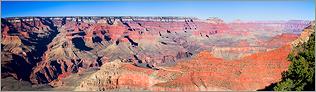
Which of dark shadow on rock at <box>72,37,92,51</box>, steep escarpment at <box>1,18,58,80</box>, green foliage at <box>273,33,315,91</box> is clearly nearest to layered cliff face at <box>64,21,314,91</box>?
green foliage at <box>273,33,315,91</box>

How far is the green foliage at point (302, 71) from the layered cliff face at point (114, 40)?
43567 millimetres

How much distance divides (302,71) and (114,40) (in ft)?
245

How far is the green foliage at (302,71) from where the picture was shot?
43.8ft

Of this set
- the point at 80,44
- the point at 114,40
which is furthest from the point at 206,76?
the point at 114,40

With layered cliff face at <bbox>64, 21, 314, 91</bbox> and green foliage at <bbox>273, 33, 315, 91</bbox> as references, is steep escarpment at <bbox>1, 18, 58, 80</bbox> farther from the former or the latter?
green foliage at <bbox>273, 33, 315, 91</bbox>

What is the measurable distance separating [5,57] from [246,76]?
3766 centimetres

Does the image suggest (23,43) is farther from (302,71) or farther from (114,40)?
(302,71)

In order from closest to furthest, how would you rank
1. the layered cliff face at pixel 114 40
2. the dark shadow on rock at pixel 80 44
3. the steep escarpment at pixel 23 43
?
the steep escarpment at pixel 23 43 < the layered cliff face at pixel 114 40 < the dark shadow on rock at pixel 80 44

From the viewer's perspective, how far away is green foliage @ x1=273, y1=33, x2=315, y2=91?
43.8ft

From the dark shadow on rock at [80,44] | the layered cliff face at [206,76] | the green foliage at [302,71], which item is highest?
the green foliage at [302,71]

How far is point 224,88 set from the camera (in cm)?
3064

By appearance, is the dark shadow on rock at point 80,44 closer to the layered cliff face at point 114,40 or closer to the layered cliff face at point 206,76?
the layered cliff face at point 114,40

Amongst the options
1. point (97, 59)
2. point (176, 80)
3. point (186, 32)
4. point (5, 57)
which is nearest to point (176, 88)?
point (176, 80)

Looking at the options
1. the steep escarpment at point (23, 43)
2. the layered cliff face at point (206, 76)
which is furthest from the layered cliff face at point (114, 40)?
the layered cliff face at point (206, 76)
